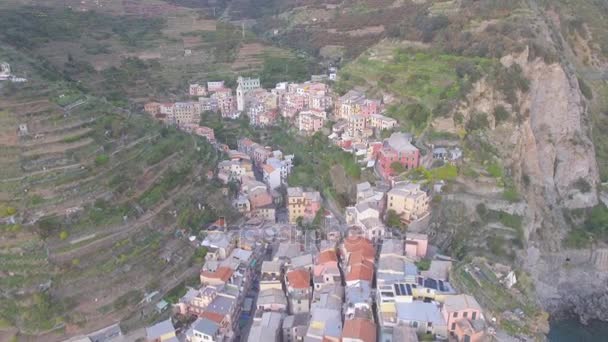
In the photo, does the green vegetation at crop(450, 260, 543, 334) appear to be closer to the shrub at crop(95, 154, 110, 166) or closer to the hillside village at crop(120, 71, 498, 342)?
the hillside village at crop(120, 71, 498, 342)

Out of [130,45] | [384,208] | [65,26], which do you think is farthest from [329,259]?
[65,26]

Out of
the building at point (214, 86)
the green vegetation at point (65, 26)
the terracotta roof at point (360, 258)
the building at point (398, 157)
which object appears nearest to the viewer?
the terracotta roof at point (360, 258)

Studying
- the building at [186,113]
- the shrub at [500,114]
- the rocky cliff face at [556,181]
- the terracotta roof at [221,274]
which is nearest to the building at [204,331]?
the terracotta roof at [221,274]

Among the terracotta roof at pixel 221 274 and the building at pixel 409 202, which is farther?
the building at pixel 409 202

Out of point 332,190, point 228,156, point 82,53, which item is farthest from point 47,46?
point 332,190

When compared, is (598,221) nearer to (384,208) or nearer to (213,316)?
(384,208)

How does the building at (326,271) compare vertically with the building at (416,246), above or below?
below

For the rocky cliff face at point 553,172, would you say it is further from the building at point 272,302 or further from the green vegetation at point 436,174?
the building at point 272,302

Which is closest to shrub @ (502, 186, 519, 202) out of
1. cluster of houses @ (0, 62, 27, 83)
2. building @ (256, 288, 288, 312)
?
building @ (256, 288, 288, 312)
